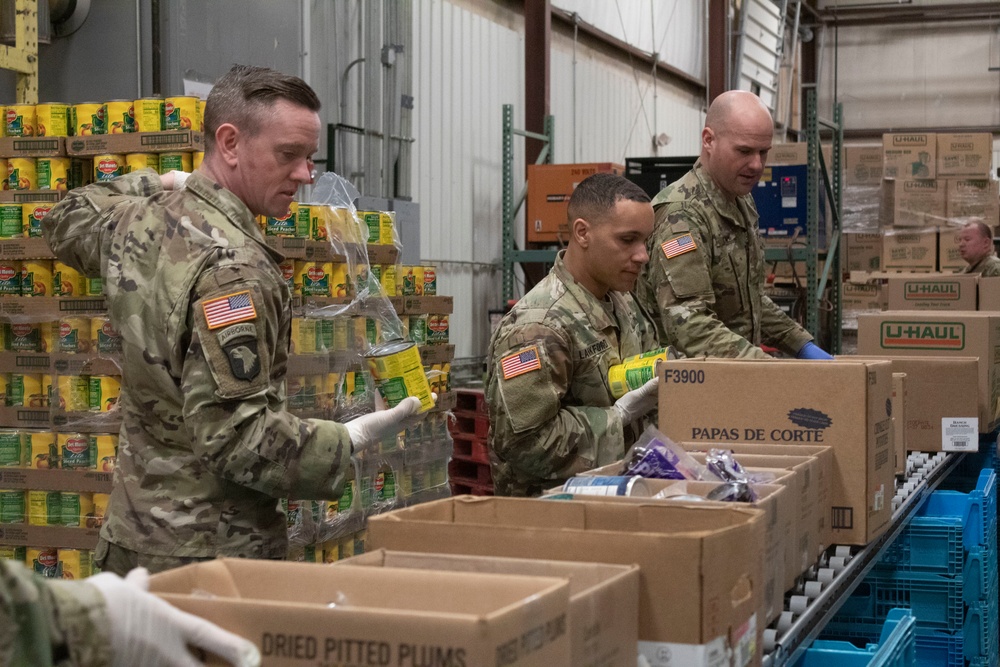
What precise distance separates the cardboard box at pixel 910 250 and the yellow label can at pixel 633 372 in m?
9.44

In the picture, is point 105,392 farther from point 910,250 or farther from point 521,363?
point 910,250

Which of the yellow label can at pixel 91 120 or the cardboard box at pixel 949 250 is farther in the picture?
the cardboard box at pixel 949 250

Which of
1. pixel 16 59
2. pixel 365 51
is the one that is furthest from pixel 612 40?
pixel 16 59

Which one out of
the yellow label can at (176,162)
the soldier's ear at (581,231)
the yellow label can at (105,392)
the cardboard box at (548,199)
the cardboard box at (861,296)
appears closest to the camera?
the soldier's ear at (581,231)

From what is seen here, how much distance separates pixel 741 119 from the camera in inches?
157

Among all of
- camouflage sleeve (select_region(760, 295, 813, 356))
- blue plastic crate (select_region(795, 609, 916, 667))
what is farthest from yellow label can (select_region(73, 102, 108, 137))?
blue plastic crate (select_region(795, 609, 916, 667))

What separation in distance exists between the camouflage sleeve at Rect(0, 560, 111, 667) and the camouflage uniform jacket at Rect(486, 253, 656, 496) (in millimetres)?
1668

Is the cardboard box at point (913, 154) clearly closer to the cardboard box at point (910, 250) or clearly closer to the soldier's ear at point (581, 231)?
the cardboard box at point (910, 250)

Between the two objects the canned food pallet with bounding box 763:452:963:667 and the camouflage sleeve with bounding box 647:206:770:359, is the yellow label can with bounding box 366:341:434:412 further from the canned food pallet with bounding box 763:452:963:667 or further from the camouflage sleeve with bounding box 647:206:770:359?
the camouflage sleeve with bounding box 647:206:770:359

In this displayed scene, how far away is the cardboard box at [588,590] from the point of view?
1435 millimetres

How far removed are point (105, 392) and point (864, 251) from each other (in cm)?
938

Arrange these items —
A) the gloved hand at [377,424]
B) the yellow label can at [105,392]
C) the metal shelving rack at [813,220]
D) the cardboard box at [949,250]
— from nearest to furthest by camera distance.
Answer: the gloved hand at [377,424] < the yellow label can at [105,392] < the metal shelving rack at [813,220] < the cardboard box at [949,250]

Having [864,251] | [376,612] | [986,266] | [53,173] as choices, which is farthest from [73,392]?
[864,251]

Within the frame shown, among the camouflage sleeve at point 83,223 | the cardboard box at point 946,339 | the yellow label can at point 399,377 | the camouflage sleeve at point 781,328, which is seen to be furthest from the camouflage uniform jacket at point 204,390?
the cardboard box at point 946,339
